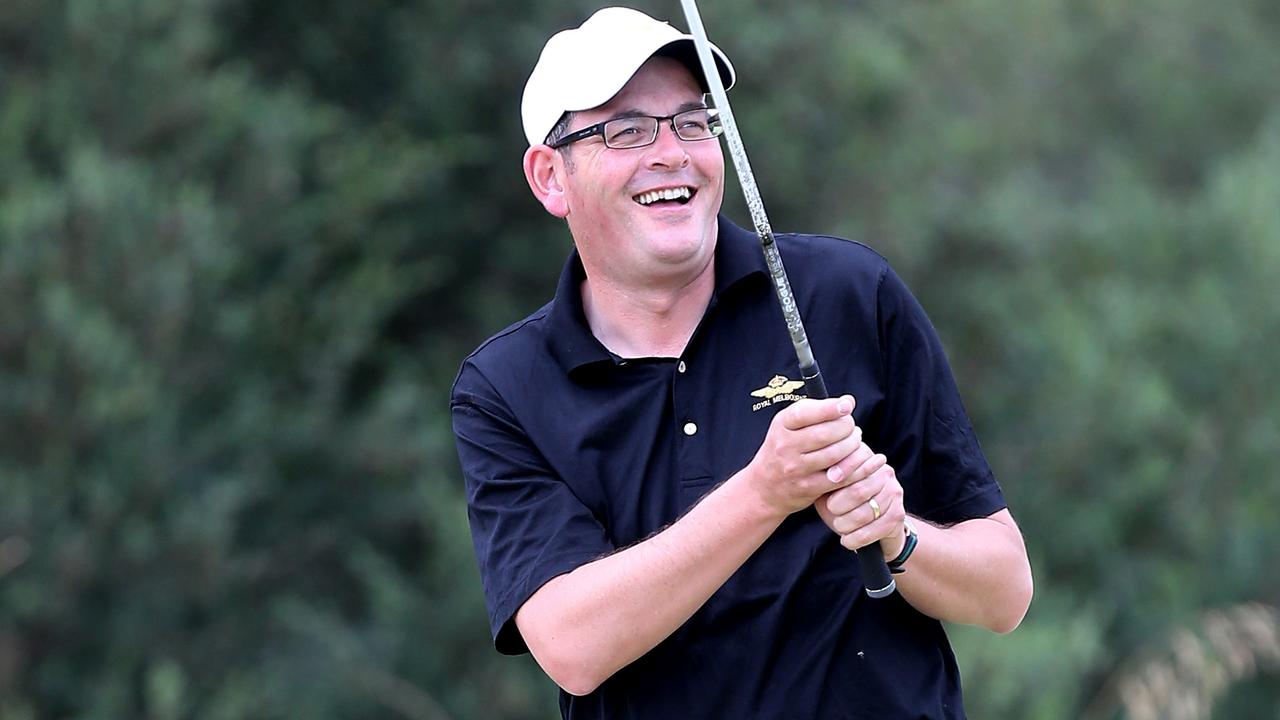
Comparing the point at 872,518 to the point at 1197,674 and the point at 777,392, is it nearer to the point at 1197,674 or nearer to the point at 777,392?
the point at 777,392

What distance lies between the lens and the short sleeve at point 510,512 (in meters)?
2.47

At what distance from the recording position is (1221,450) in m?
12.0

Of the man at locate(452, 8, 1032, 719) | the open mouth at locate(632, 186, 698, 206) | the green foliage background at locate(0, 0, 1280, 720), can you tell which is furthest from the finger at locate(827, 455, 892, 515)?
the green foliage background at locate(0, 0, 1280, 720)

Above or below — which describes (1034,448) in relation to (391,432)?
below

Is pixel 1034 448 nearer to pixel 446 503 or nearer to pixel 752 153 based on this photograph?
pixel 752 153

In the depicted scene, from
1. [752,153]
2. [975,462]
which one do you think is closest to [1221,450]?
[752,153]

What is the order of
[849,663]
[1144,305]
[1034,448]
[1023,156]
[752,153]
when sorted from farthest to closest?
[1023,156]
[1144,305]
[1034,448]
[752,153]
[849,663]

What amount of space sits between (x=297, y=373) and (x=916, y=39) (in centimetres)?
518

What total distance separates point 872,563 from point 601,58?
2.94ft

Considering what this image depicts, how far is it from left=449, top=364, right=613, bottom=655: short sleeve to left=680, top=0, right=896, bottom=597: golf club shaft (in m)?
0.43

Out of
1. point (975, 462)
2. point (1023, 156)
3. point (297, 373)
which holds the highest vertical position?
point (975, 462)

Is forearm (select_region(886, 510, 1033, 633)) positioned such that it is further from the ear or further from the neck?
the ear

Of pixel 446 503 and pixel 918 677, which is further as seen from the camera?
pixel 446 503

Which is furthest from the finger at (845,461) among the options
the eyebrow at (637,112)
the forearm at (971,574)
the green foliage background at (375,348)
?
the green foliage background at (375,348)
